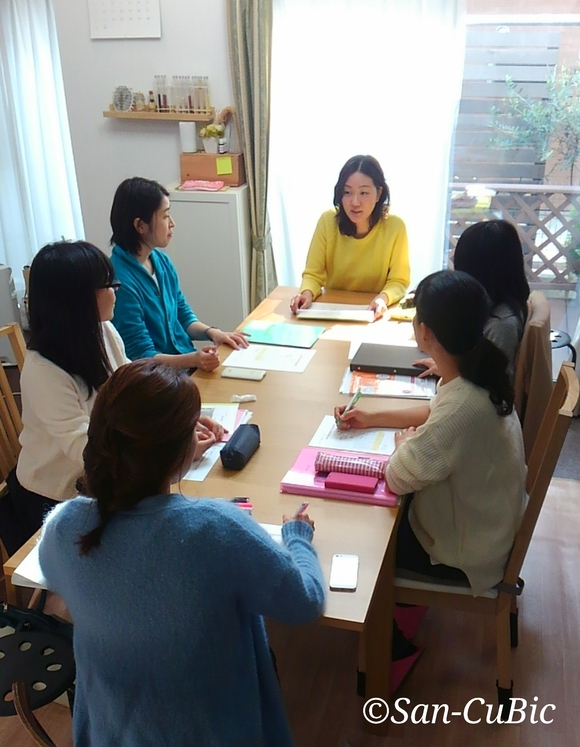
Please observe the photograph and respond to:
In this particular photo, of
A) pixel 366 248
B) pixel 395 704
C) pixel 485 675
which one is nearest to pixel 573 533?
pixel 485 675

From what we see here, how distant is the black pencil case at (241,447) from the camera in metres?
1.50

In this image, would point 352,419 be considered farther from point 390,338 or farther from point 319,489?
point 390,338

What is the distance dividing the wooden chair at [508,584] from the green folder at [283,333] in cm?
82

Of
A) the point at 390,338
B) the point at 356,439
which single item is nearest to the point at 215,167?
the point at 390,338

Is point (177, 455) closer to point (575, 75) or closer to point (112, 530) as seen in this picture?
point (112, 530)

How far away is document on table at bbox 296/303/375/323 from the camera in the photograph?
2.40 meters

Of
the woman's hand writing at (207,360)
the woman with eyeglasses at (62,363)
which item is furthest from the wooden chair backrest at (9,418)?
the woman's hand writing at (207,360)

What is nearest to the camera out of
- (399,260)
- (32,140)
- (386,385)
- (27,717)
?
(27,717)

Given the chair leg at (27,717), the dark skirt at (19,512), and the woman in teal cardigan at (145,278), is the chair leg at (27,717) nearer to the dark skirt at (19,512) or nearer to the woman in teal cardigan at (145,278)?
the dark skirt at (19,512)

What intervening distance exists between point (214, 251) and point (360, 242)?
0.89m

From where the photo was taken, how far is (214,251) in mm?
3285

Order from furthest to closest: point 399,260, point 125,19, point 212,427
Answer: point 125,19, point 399,260, point 212,427

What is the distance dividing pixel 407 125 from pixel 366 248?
2.40ft

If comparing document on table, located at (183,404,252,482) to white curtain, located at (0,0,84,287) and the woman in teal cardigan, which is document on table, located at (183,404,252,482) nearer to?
the woman in teal cardigan
